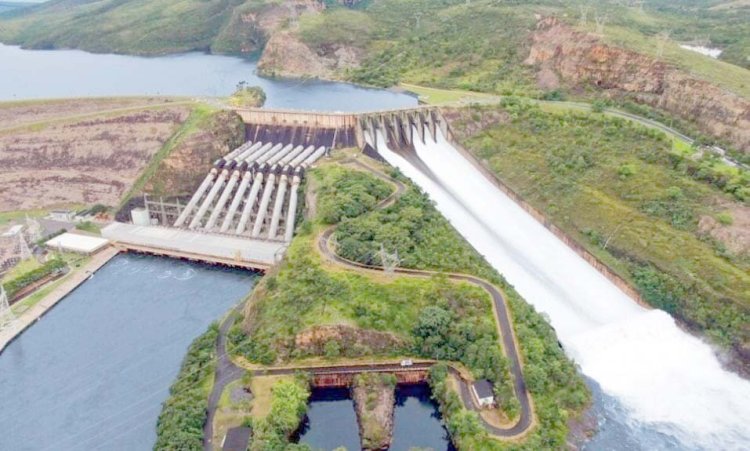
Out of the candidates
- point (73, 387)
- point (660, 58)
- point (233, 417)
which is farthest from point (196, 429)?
point (660, 58)

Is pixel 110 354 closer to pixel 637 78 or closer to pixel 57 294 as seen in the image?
pixel 57 294

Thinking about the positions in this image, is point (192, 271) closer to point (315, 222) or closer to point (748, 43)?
point (315, 222)

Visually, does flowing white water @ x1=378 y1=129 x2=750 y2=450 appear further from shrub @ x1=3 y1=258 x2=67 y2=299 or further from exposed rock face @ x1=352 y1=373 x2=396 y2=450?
shrub @ x1=3 y1=258 x2=67 y2=299

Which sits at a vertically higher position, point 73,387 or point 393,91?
point 393,91

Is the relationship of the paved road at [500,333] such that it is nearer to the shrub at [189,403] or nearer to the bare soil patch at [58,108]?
the shrub at [189,403]

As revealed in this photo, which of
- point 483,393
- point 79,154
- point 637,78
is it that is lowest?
point 483,393

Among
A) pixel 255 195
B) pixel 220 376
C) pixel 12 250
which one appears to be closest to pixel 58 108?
pixel 12 250
